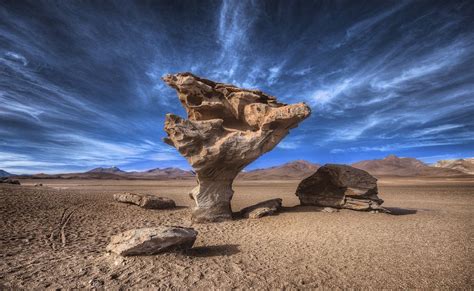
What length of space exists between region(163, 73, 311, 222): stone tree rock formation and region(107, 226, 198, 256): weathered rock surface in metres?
5.83

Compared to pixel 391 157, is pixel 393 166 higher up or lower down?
lower down

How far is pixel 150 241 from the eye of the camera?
6668 millimetres

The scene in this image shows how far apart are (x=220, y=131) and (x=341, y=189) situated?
375 inches

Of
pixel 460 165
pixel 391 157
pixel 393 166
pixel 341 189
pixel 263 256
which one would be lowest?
pixel 263 256

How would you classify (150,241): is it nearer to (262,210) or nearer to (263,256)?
(263,256)

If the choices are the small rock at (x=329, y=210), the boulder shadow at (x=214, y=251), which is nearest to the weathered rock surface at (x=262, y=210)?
the small rock at (x=329, y=210)

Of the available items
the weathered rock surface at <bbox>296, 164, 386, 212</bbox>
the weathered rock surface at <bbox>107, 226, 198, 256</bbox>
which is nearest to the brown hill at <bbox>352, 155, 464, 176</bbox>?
the weathered rock surface at <bbox>296, 164, 386, 212</bbox>

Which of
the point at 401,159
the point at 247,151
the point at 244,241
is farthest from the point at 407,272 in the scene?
the point at 401,159

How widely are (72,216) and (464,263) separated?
722 inches

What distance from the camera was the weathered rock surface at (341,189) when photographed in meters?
14.6

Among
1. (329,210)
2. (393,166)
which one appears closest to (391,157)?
(393,166)

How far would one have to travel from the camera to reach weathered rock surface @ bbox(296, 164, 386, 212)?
14.6 m

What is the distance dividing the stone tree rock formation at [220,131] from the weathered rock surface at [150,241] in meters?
5.83

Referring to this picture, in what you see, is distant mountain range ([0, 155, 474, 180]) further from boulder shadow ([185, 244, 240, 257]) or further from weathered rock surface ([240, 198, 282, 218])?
boulder shadow ([185, 244, 240, 257])
